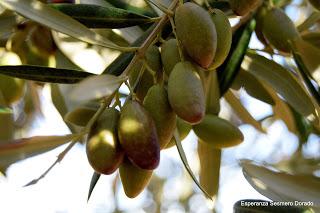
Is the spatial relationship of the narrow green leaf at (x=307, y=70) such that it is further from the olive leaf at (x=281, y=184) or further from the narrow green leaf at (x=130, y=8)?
the narrow green leaf at (x=130, y=8)

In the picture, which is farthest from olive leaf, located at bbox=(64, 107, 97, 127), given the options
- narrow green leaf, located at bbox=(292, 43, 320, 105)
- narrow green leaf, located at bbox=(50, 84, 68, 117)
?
narrow green leaf, located at bbox=(292, 43, 320, 105)

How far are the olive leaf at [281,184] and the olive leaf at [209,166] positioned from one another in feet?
0.46

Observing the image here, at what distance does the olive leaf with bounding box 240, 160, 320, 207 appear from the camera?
1.02m

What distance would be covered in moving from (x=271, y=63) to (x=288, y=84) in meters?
0.07

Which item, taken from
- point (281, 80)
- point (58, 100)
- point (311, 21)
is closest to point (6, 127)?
point (58, 100)

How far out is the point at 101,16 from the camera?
1062 millimetres

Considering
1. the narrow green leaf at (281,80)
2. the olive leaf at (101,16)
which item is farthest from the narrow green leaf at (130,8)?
the narrow green leaf at (281,80)

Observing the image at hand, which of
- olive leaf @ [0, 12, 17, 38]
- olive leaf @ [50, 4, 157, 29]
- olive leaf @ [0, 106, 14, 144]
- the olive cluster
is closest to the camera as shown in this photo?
the olive cluster

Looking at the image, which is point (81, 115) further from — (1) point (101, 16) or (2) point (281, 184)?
(2) point (281, 184)

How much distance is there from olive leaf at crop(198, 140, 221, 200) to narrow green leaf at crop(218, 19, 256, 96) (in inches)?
4.2

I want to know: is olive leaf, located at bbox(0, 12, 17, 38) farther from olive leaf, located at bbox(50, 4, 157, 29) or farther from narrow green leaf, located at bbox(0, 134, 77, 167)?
narrow green leaf, located at bbox(0, 134, 77, 167)

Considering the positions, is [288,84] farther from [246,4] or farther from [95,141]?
[95,141]

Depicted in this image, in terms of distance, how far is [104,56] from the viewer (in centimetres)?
123

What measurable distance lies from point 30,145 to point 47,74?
108mm
